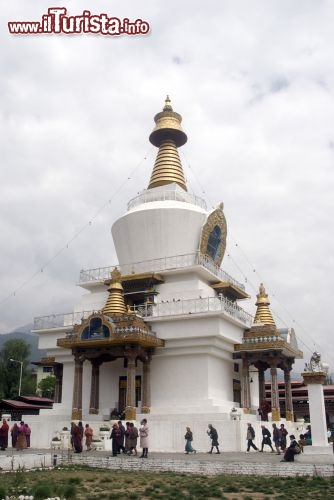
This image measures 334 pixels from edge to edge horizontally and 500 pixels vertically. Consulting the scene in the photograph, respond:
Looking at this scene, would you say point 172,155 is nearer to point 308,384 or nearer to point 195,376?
point 195,376

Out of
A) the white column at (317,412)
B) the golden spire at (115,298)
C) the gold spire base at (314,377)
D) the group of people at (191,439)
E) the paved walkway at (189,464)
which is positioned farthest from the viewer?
the golden spire at (115,298)

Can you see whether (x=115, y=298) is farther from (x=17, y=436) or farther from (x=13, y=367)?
(x=13, y=367)

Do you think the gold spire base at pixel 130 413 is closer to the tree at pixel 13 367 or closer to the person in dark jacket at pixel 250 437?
the person in dark jacket at pixel 250 437

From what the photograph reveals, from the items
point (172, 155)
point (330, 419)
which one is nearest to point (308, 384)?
point (172, 155)

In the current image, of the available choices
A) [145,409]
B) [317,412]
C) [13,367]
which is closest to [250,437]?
[317,412]

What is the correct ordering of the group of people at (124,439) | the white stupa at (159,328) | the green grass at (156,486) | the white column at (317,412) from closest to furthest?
the green grass at (156,486) < the group of people at (124,439) < the white column at (317,412) < the white stupa at (159,328)

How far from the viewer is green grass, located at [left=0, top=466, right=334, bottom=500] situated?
10.5 meters

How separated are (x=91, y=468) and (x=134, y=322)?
31.1 ft

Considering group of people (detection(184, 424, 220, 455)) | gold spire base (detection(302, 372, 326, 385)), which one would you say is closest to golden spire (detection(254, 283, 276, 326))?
gold spire base (detection(302, 372, 326, 385))

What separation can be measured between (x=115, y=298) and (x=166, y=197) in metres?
7.58

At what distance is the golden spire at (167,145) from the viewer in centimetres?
3391

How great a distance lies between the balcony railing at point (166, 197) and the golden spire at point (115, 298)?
5742 mm

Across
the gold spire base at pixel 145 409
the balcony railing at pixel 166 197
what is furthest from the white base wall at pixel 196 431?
the balcony railing at pixel 166 197

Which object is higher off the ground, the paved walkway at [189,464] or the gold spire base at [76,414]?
the gold spire base at [76,414]
